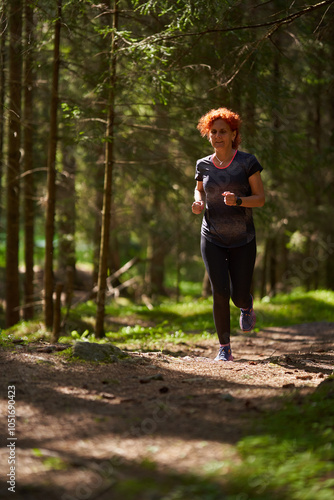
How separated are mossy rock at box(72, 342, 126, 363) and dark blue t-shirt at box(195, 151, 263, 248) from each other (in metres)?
1.75

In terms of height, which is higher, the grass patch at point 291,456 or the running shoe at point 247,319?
the running shoe at point 247,319

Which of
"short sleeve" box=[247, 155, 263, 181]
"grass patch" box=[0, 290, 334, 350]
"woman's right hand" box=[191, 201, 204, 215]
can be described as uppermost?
"short sleeve" box=[247, 155, 263, 181]

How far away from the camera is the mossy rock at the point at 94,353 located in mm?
5664

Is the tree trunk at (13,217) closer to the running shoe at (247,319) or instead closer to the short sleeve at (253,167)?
the running shoe at (247,319)

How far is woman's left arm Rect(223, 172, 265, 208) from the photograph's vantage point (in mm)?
5301

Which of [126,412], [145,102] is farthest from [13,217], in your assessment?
[126,412]

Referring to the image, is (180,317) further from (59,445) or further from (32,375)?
(59,445)

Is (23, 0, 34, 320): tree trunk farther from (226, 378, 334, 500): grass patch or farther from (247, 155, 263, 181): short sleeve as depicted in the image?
(226, 378, 334, 500): grass patch

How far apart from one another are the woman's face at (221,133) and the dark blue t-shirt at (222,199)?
7.7 inches

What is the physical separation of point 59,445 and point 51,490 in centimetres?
56

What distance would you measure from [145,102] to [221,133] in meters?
5.95

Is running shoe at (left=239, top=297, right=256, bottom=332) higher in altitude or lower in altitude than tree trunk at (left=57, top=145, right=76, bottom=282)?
lower

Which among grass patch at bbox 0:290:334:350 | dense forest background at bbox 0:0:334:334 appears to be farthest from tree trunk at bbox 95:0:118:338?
grass patch at bbox 0:290:334:350

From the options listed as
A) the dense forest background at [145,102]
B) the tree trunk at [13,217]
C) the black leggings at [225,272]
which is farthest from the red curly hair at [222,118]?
the tree trunk at [13,217]
